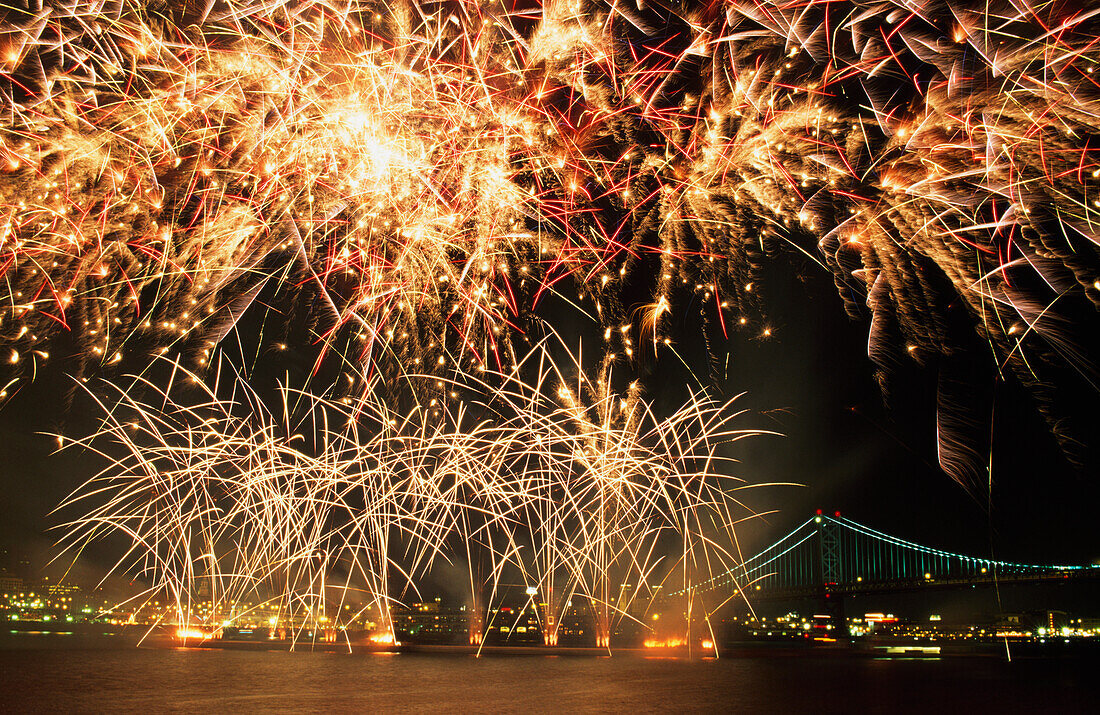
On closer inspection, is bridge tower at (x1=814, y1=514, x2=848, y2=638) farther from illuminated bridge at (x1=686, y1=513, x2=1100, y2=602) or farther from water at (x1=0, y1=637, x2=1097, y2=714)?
water at (x1=0, y1=637, x2=1097, y2=714)

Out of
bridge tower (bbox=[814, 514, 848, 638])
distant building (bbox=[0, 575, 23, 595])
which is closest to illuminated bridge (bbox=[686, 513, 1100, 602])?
bridge tower (bbox=[814, 514, 848, 638])

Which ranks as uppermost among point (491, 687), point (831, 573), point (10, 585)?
point (491, 687)

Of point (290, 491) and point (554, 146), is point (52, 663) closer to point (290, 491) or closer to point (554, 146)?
point (290, 491)

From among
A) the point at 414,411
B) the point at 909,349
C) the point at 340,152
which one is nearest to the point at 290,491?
the point at 414,411

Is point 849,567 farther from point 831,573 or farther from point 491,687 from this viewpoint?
point 491,687

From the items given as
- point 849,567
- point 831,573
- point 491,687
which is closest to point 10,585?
point 491,687

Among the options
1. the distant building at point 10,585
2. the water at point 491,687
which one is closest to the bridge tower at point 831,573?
the water at point 491,687
